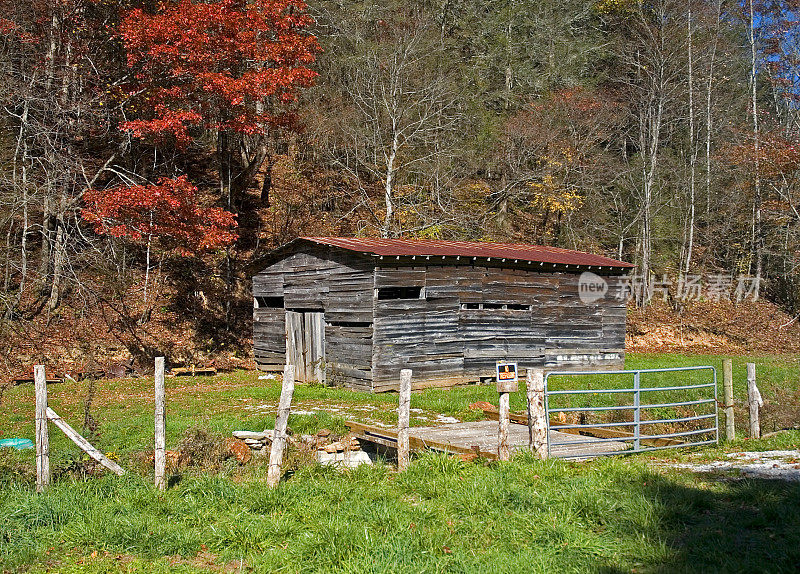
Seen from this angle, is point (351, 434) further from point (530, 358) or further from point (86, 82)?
point (86, 82)

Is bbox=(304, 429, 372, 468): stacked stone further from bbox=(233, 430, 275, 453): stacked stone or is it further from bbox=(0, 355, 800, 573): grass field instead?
bbox=(0, 355, 800, 573): grass field

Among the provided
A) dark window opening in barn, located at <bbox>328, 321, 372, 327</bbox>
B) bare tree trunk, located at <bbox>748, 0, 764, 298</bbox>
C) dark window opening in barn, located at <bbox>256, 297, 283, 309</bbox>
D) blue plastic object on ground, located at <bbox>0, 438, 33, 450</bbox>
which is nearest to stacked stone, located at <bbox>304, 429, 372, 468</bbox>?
blue plastic object on ground, located at <bbox>0, 438, 33, 450</bbox>

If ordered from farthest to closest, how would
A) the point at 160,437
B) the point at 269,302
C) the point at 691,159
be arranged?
the point at 691,159, the point at 269,302, the point at 160,437

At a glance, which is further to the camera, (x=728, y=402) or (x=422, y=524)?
(x=728, y=402)

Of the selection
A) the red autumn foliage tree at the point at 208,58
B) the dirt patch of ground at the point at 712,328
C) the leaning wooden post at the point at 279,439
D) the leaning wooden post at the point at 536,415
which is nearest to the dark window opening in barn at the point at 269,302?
the red autumn foliage tree at the point at 208,58

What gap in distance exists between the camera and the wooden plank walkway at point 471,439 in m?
9.78

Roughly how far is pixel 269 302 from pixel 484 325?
26.3 ft

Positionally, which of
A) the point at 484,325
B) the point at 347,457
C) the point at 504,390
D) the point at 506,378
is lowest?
the point at 347,457

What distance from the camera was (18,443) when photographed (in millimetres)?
10352

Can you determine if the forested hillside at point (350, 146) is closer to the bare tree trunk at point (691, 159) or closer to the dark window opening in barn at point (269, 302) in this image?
the bare tree trunk at point (691, 159)

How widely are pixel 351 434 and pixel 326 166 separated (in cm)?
2363

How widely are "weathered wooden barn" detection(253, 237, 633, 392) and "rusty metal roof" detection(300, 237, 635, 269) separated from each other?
0.06 metres

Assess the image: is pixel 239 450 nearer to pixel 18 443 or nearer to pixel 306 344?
pixel 18 443

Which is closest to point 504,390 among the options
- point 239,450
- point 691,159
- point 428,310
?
point 239,450
